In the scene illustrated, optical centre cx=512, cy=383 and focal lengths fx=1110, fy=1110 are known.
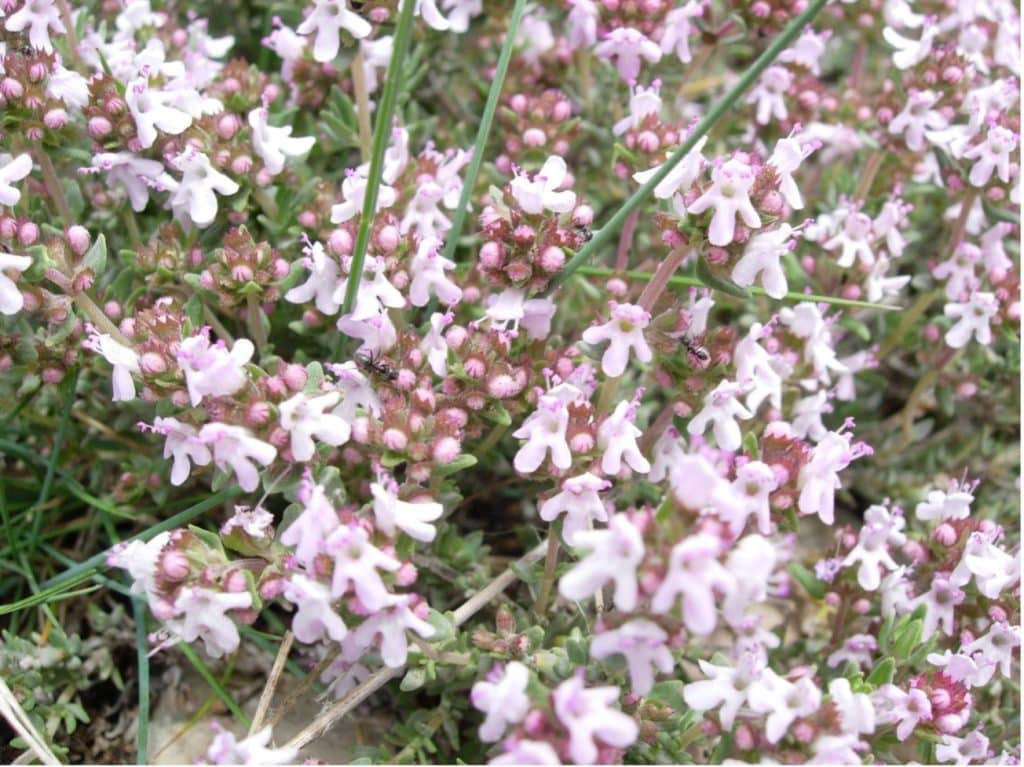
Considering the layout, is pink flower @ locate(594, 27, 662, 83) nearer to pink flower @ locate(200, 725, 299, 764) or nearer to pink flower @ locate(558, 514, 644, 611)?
pink flower @ locate(558, 514, 644, 611)

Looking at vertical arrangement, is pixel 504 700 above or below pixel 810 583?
above

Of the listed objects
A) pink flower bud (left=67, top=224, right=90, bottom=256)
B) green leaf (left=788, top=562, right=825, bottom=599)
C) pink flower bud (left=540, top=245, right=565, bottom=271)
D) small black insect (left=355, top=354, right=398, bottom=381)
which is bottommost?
green leaf (left=788, top=562, right=825, bottom=599)

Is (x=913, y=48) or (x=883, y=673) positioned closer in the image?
(x=883, y=673)

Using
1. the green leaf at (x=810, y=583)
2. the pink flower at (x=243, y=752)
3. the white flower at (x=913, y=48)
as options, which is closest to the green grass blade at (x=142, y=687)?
the pink flower at (x=243, y=752)

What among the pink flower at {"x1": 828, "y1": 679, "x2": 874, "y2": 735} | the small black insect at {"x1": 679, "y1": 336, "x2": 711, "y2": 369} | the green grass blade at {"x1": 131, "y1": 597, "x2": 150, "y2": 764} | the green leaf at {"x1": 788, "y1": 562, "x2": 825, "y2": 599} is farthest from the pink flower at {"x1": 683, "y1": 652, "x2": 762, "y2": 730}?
the green grass blade at {"x1": 131, "y1": 597, "x2": 150, "y2": 764}

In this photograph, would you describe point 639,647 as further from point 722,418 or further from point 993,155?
point 993,155

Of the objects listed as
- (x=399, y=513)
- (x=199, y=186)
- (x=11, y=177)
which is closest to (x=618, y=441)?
(x=399, y=513)

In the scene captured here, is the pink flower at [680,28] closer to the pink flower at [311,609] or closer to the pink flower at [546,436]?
the pink flower at [546,436]
